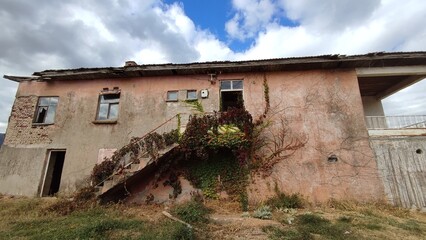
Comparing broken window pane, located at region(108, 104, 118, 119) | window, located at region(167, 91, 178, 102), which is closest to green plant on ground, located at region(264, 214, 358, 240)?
window, located at region(167, 91, 178, 102)

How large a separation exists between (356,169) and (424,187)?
2.62 metres

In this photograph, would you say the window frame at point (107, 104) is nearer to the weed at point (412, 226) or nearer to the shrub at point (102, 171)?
the shrub at point (102, 171)

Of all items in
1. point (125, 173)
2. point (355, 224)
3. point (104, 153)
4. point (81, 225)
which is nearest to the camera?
point (81, 225)

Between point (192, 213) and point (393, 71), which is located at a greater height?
point (393, 71)

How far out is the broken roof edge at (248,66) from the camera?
1065 cm

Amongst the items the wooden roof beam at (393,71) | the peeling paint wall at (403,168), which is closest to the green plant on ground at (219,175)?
the peeling paint wall at (403,168)

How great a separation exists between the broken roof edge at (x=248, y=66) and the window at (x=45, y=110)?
114 cm

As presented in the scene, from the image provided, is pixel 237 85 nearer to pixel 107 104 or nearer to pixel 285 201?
pixel 285 201

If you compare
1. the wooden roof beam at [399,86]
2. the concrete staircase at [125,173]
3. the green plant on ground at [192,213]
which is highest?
the wooden roof beam at [399,86]

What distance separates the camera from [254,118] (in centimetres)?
1105

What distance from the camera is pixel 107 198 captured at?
1010cm

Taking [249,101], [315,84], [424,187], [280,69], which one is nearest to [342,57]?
[315,84]

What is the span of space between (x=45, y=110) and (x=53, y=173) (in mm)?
3269

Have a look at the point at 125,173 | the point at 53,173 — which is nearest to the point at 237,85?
the point at 125,173
